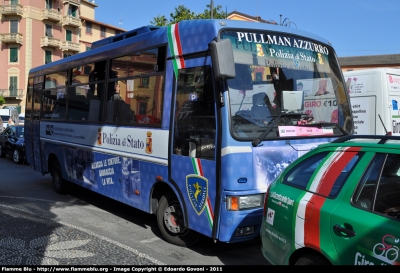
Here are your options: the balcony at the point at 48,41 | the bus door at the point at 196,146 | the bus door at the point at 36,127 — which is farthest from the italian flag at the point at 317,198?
the balcony at the point at 48,41

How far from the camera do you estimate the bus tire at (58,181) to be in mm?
10355

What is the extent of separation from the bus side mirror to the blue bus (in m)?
0.01

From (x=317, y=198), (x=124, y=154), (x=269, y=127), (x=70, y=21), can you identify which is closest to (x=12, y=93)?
(x=70, y=21)

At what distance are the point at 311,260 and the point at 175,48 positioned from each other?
355 centimetres

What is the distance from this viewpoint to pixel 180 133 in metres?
5.86

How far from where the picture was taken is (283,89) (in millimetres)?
5609

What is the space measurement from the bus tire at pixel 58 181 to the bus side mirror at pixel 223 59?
659 cm

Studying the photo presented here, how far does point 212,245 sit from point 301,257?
2.77m

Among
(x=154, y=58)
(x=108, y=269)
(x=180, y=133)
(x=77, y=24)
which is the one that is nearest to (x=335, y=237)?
(x=108, y=269)

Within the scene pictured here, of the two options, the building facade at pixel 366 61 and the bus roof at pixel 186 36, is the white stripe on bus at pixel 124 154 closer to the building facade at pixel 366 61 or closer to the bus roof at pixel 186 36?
the bus roof at pixel 186 36

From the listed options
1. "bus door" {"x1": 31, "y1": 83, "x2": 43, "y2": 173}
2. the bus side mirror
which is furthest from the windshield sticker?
"bus door" {"x1": 31, "y1": 83, "x2": 43, "y2": 173}

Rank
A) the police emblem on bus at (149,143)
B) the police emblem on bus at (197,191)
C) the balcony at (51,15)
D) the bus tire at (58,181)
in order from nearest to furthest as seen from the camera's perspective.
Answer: the police emblem on bus at (197,191) < the police emblem on bus at (149,143) < the bus tire at (58,181) < the balcony at (51,15)

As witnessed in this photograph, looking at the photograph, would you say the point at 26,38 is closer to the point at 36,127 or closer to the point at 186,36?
the point at 36,127

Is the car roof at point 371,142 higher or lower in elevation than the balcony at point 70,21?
lower
